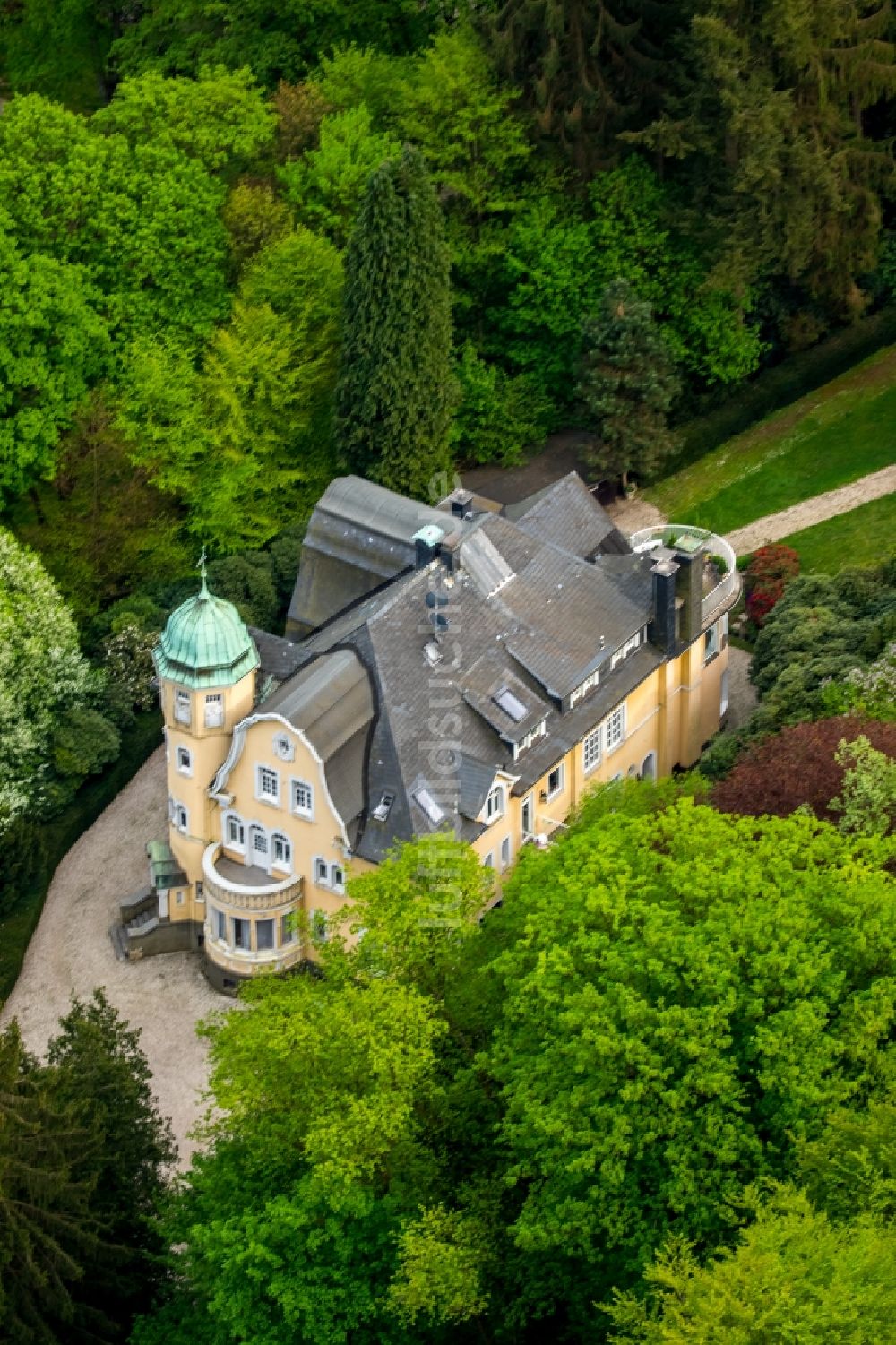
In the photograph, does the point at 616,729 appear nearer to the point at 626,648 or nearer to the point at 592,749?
the point at 592,749

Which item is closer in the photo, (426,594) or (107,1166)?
(107,1166)

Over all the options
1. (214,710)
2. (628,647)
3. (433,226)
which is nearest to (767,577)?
(628,647)

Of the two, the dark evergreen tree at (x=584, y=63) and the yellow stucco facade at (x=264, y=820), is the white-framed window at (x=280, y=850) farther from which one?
the dark evergreen tree at (x=584, y=63)

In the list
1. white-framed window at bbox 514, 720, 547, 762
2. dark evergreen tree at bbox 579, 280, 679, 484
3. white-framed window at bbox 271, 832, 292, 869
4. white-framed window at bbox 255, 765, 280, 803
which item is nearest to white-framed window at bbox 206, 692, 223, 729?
white-framed window at bbox 255, 765, 280, 803

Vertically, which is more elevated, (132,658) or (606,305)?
(606,305)

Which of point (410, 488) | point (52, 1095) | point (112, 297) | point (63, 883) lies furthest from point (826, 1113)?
point (112, 297)

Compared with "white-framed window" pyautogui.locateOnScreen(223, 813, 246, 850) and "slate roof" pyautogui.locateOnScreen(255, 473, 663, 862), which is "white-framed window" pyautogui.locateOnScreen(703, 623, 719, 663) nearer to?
"slate roof" pyautogui.locateOnScreen(255, 473, 663, 862)

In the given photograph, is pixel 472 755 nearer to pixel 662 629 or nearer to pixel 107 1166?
pixel 662 629
